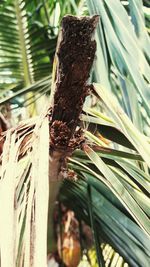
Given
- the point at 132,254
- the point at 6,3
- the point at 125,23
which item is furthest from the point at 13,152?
the point at 6,3

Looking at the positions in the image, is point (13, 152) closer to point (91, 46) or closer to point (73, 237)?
point (91, 46)

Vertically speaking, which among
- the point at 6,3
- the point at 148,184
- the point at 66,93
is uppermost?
the point at 6,3

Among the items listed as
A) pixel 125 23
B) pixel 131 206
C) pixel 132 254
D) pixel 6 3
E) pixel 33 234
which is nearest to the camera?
pixel 33 234

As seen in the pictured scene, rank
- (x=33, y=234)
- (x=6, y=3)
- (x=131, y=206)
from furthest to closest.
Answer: (x=6, y=3) → (x=131, y=206) → (x=33, y=234)

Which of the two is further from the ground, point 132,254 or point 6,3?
point 6,3

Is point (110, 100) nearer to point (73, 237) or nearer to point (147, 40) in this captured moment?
point (147, 40)

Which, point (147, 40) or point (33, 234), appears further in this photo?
point (147, 40)

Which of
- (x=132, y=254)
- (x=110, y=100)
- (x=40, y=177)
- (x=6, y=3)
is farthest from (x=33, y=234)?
(x=6, y=3)
